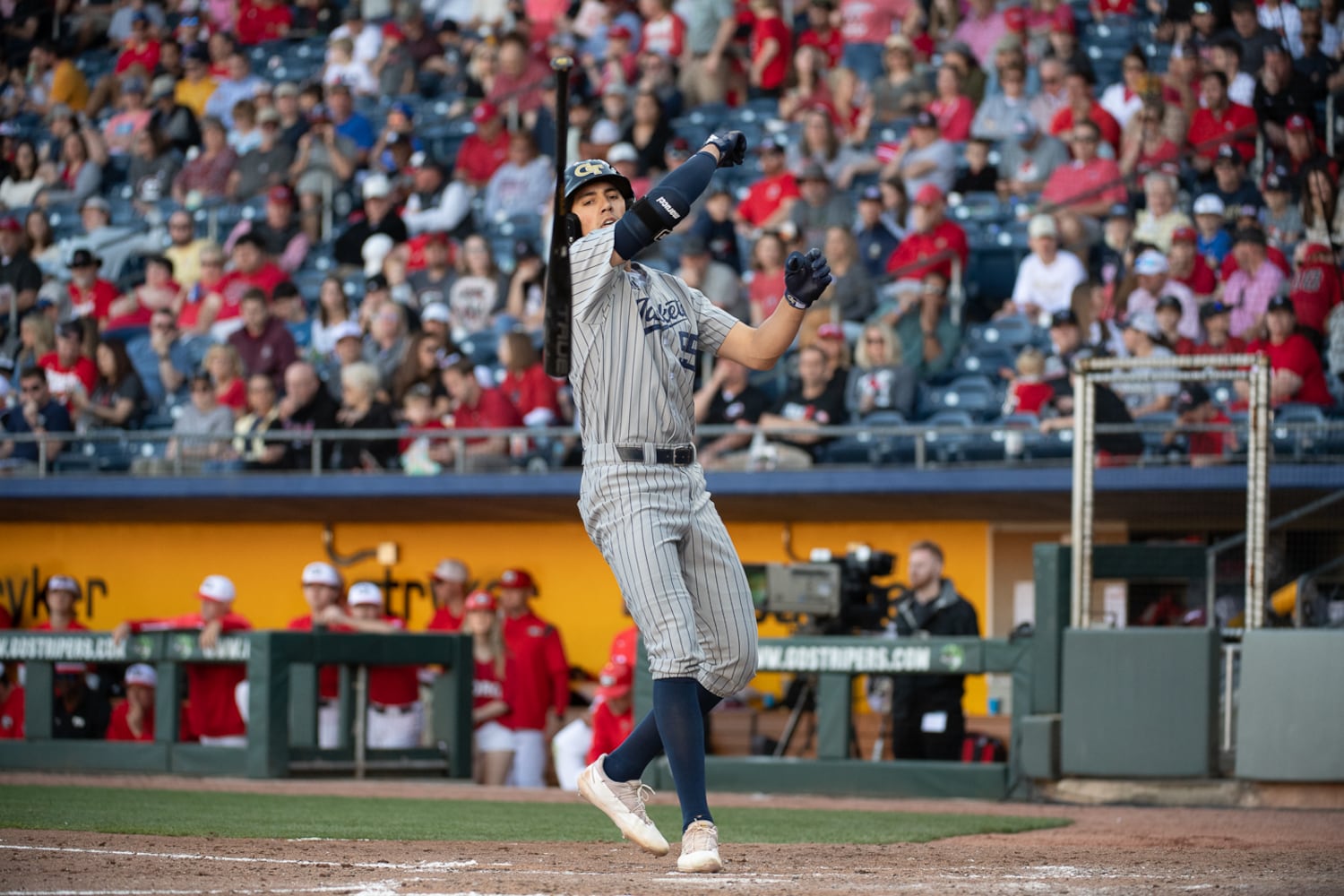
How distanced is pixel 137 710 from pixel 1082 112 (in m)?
7.26

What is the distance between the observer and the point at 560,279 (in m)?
4.55

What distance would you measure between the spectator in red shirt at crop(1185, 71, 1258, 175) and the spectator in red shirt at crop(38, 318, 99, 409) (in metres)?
7.95

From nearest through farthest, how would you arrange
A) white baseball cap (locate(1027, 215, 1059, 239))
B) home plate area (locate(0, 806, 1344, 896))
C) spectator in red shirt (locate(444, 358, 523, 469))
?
home plate area (locate(0, 806, 1344, 896)) < white baseball cap (locate(1027, 215, 1059, 239)) < spectator in red shirt (locate(444, 358, 523, 469))

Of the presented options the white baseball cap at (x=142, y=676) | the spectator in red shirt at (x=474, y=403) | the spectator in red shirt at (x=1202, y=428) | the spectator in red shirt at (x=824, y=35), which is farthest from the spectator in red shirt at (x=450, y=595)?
the spectator in red shirt at (x=824, y=35)

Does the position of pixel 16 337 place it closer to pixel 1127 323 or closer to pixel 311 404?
pixel 311 404

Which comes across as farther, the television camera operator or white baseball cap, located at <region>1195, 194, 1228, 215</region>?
white baseball cap, located at <region>1195, 194, 1228, 215</region>

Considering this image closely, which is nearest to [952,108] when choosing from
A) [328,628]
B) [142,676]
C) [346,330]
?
[346,330]

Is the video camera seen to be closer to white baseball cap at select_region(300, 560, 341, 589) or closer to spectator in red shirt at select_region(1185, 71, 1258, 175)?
white baseball cap at select_region(300, 560, 341, 589)

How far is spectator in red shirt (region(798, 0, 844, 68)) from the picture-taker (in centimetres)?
1453

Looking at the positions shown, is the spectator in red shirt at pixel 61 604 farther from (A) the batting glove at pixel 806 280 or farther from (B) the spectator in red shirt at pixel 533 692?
(A) the batting glove at pixel 806 280

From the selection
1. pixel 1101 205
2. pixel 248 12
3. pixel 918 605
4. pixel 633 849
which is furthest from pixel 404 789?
pixel 248 12

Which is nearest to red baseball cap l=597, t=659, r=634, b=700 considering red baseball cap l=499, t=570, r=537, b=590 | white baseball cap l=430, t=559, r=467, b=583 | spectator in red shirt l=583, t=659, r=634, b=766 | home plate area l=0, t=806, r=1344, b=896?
spectator in red shirt l=583, t=659, r=634, b=766

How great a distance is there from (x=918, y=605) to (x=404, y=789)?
107 inches

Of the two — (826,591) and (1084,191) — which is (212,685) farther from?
(1084,191)
